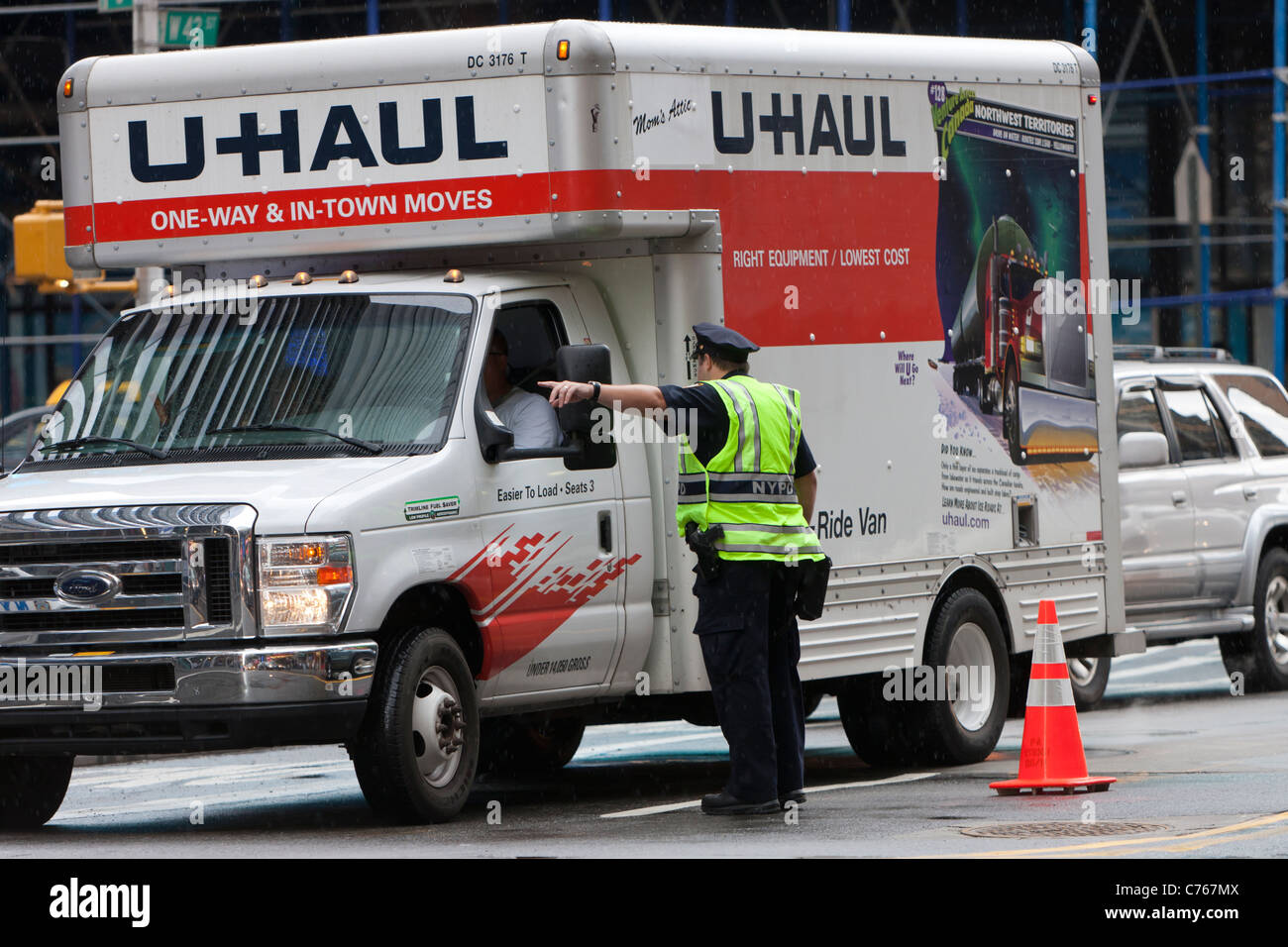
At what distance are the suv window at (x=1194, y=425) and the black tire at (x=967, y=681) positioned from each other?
4203mm

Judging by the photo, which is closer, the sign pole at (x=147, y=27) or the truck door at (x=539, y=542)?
the truck door at (x=539, y=542)

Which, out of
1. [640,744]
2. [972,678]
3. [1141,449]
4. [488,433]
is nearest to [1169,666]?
[1141,449]

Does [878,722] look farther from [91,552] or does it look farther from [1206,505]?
[1206,505]

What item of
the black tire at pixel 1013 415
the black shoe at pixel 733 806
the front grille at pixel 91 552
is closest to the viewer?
the front grille at pixel 91 552

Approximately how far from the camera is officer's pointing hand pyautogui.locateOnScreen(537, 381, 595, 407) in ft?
30.2

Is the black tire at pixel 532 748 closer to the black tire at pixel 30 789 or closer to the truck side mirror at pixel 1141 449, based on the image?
the black tire at pixel 30 789

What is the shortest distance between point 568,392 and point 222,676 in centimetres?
168

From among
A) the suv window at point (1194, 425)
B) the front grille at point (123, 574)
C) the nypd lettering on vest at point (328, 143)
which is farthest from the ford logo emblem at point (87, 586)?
the suv window at point (1194, 425)

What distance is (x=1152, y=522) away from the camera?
51.3ft

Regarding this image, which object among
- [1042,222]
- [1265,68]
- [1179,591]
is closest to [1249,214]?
[1265,68]

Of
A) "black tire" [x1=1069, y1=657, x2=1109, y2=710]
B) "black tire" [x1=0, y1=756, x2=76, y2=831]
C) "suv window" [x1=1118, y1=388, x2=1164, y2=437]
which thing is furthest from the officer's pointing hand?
"suv window" [x1=1118, y1=388, x2=1164, y2=437]

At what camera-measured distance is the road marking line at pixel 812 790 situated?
401 inches

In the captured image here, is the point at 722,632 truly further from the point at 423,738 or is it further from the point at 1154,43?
the point at 1154,43
